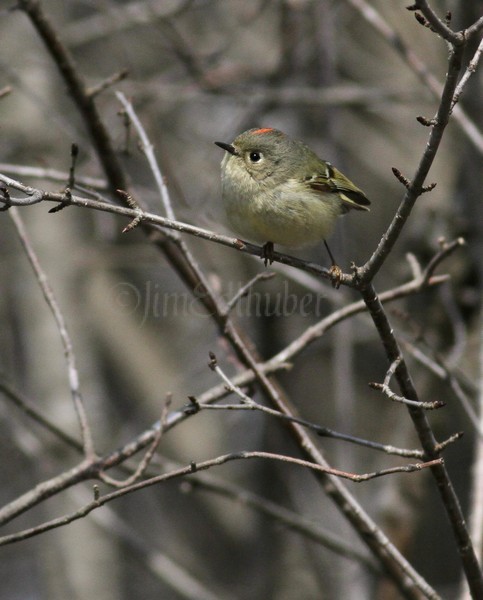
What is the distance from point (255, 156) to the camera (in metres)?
3.43

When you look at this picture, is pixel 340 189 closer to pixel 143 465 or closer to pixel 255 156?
pixel 255 156

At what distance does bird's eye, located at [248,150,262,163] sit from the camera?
3.41 meters

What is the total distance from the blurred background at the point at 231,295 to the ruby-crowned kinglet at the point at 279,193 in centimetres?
78

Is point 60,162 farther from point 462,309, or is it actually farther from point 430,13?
point 430,13

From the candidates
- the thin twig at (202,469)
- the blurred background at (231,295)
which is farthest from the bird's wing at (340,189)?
the thin twig at (202,469)

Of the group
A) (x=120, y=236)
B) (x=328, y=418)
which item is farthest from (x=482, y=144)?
(x=120, y=236)

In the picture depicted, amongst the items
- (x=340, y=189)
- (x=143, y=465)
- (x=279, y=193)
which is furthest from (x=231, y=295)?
(x=143, y=465)

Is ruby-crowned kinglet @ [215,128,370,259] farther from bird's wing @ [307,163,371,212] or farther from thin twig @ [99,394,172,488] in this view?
thin twig @ [99,394,172,488]

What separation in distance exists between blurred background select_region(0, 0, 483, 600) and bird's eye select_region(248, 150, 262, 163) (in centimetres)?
96

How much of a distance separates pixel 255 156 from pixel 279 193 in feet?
0.82

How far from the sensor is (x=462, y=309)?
4.76 metres

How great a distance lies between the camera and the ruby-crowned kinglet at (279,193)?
3191mm

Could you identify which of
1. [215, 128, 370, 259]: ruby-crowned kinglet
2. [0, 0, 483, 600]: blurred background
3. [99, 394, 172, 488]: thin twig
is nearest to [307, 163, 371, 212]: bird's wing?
[215, 128, 370, 259]: ruby-crowned kinglet

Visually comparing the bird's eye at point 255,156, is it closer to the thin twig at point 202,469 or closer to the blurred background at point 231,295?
the blurred background at point 231,295
